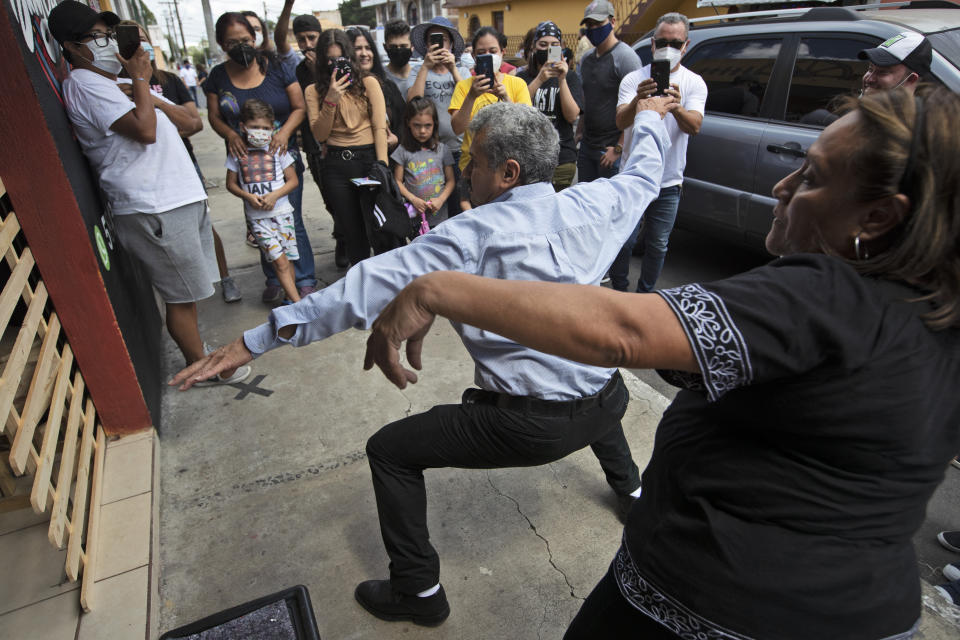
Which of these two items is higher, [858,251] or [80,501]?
[858,251]

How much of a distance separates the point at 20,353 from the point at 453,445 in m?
1.51

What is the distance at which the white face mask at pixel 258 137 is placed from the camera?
388 centimetres

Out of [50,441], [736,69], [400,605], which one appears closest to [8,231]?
[50,441]

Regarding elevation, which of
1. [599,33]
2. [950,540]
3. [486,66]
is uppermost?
[599,33]

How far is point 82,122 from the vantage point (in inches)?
108

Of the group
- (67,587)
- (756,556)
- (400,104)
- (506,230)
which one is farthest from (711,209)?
(67,587)

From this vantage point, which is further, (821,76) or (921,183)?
(821,76)

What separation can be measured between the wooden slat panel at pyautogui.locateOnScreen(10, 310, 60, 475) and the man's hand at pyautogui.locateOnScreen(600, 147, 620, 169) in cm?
364

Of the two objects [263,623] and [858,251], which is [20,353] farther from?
[858,251]

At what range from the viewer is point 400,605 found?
6.50ft

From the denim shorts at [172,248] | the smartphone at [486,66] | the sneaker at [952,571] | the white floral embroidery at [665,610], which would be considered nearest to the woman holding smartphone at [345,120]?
the smartphone at [486,66]

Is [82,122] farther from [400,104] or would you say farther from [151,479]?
[400,104]

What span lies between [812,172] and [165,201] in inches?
115

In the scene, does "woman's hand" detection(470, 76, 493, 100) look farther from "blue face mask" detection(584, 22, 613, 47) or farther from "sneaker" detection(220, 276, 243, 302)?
"sneaker" detection(220, 276, 243, 302)
